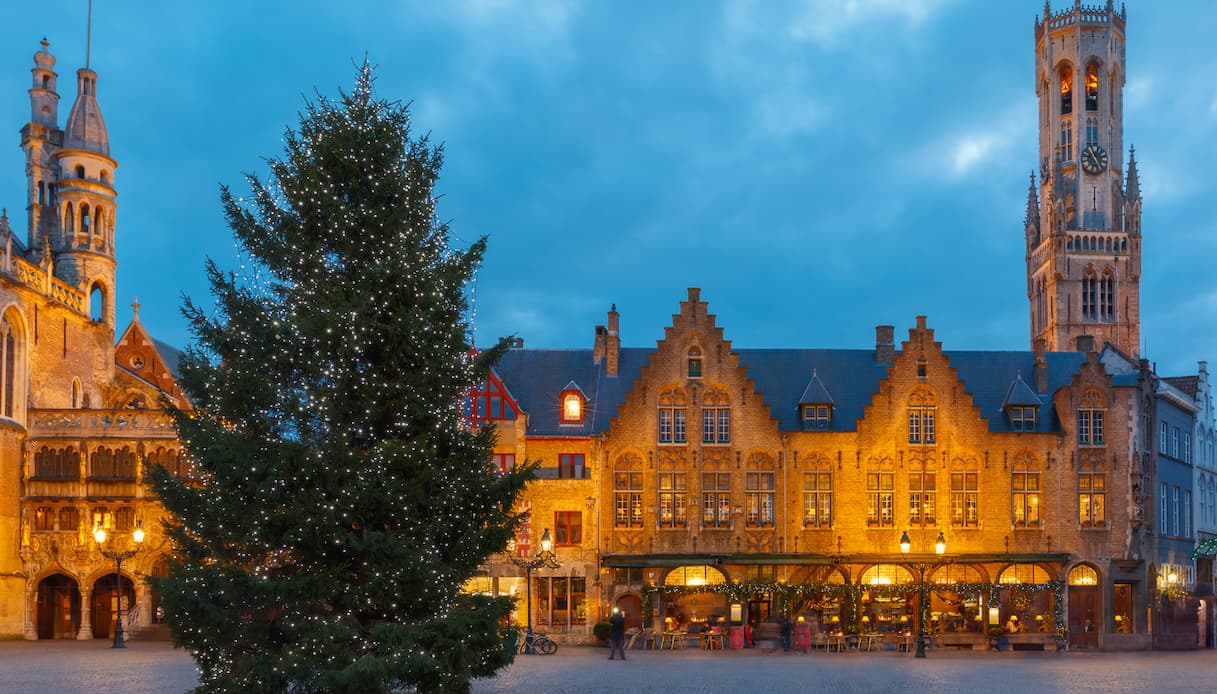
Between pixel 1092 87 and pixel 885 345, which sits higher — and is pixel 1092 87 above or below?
above

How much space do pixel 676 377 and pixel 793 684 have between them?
21.7 metres

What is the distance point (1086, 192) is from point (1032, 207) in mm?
5694

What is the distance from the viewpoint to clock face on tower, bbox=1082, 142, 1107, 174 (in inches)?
3905

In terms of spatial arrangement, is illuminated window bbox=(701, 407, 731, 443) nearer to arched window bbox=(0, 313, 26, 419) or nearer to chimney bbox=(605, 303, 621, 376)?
chimney bbox=(605, 303, 621, 376)

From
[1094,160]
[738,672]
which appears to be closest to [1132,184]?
[1094,160]

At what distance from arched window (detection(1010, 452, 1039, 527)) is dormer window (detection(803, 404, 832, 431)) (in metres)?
7.11

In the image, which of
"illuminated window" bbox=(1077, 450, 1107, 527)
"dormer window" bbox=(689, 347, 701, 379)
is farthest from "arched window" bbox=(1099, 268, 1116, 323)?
"dormer window" bbox=(689, 347, 701, 379)

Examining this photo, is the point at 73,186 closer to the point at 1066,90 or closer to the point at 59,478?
the point at 59,478

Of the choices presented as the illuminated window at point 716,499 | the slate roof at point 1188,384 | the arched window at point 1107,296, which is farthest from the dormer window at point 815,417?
the arched window at point 1107,296

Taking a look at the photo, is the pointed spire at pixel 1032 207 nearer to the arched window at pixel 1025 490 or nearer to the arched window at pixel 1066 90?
the arched window at pixel 1066 90

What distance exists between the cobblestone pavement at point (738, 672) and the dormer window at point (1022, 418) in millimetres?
10065

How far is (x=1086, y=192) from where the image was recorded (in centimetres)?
9956

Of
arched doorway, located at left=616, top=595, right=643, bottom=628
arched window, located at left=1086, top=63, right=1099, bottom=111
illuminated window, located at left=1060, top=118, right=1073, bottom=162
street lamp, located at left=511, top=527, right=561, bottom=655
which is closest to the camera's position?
street lamp, located at left=511, top=527, right=561, bottom=655

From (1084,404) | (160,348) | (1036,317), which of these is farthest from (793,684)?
(1036,317)
